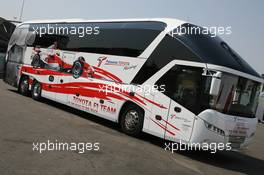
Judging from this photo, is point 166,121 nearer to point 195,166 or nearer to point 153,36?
point 195,166

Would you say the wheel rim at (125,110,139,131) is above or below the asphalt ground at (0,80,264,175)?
above

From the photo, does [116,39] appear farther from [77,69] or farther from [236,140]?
[236,140]

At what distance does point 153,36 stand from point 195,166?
422 centimetres

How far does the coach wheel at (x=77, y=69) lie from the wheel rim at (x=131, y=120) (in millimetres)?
3340

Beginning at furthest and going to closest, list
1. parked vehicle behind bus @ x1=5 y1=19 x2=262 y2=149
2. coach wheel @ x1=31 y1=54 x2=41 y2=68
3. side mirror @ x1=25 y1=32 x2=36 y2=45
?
1. side mirror @ x1=25 y1=32 x2=36 y2=45
2. coach wheel @ x1=31 y1=54 x2=41 y2=68
3. parked vehicle behind bus @ x1=5 y1=19 x2=262 y2=149

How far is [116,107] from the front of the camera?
12.0 meters

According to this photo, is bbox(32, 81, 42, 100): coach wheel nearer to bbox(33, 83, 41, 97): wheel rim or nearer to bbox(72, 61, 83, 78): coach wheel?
bbox(33, 83, 41, 97): wheel rim

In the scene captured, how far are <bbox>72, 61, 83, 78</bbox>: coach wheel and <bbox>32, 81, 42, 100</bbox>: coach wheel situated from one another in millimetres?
2955

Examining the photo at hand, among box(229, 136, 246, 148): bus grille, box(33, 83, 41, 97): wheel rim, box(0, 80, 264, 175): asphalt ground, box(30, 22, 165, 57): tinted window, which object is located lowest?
box(0, 80, 264, 175): asphalt ground

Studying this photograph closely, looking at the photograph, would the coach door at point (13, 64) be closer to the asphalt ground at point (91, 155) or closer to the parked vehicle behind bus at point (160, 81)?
the parked vehicle behind bus at point (160, 81)

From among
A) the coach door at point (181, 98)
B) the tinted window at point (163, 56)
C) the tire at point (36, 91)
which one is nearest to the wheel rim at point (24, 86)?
the tire at point (36, 91)

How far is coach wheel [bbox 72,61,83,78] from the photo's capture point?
14.0 m

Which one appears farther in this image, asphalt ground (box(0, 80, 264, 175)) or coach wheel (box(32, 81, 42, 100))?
coach wheel (box(32, 81, 42, 100))

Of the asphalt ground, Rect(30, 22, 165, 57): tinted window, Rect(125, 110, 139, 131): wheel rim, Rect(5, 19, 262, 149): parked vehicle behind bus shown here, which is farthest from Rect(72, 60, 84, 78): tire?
Rect(125, 110, 139, 131): wheel rim
